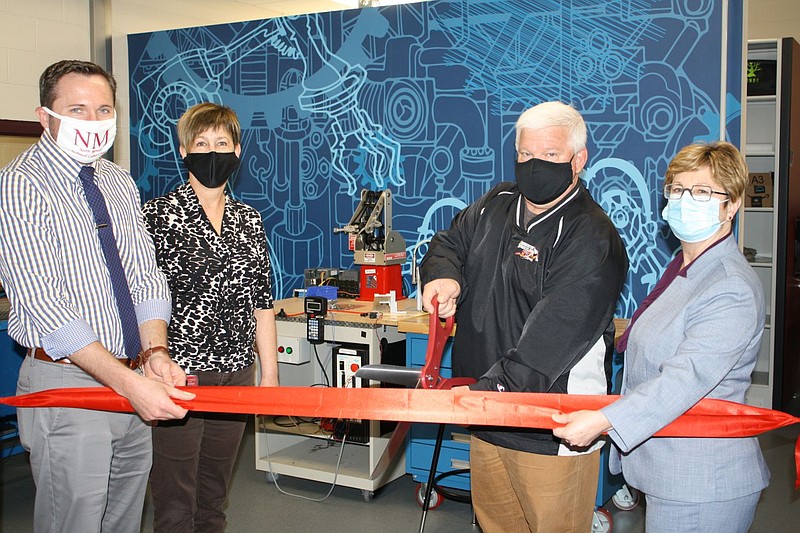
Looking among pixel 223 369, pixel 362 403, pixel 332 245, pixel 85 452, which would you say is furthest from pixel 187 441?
pixel 332 245

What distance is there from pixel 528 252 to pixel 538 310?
0.20 metres

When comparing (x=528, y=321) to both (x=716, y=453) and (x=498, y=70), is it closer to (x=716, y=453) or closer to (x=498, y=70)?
(x=716, y=453)

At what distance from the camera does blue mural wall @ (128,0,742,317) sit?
4.23m

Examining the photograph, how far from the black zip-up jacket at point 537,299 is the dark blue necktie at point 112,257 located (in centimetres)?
90

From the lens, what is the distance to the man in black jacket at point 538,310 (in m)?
2.12

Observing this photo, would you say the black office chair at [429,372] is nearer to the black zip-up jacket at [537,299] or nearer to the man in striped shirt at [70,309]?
the black zip-up jacket at [537,299]

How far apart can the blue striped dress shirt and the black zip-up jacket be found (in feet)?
3.17

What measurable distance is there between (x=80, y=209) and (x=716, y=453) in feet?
5.78

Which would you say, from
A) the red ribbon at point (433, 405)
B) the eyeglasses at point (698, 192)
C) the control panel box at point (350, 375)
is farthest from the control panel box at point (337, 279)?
the eyeglasses at point (698, 192)

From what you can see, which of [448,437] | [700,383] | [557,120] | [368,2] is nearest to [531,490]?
[700,383]

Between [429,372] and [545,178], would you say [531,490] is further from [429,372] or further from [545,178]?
[545,178]

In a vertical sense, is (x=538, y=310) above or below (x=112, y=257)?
below

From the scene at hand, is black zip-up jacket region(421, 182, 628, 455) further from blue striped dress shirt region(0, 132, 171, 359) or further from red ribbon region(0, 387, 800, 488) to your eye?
blue striped dress shirt region(0, 132, 171, 359)

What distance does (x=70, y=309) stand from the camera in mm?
2016
